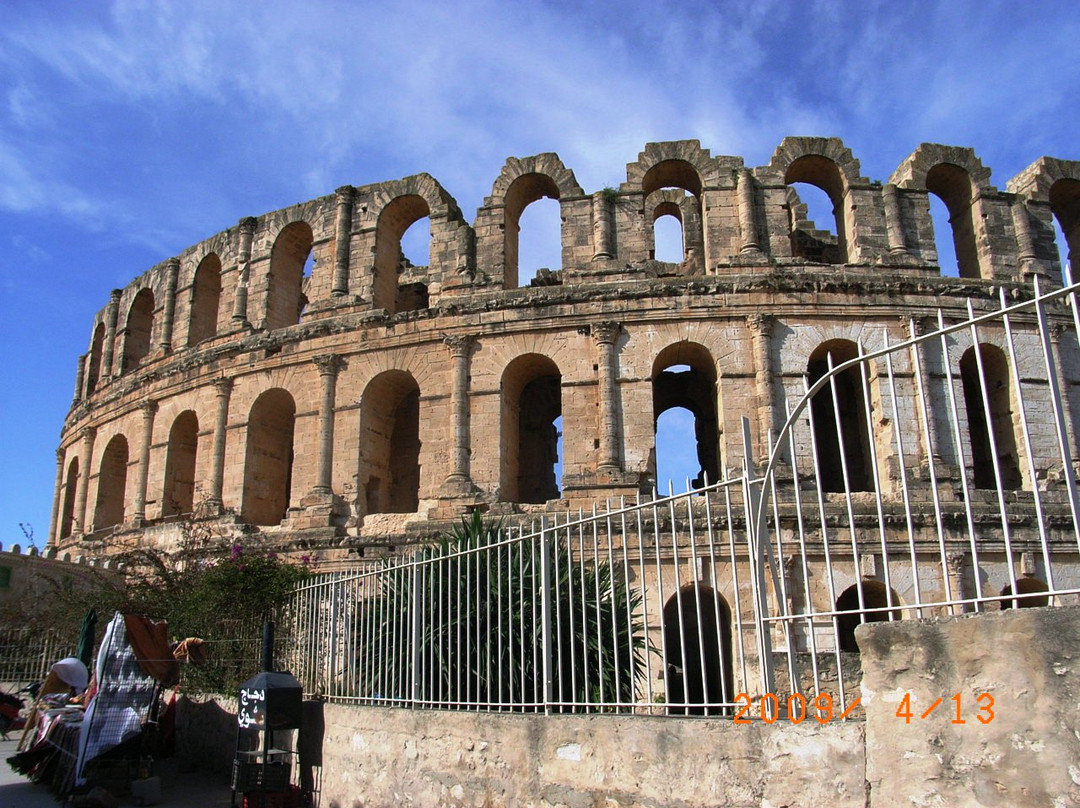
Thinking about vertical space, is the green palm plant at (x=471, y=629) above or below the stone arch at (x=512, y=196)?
below

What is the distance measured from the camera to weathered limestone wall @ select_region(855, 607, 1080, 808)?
381cm

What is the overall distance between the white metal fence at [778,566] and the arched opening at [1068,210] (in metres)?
3.42

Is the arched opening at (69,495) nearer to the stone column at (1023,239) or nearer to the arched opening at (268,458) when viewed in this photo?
the arched opening at (268,458)

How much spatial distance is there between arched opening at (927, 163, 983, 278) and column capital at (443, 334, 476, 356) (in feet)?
33.8

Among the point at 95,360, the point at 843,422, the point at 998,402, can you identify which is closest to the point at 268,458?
the point at 95,360

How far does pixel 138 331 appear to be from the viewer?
26.1 meters

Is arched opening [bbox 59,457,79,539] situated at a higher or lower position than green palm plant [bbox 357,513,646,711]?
higher

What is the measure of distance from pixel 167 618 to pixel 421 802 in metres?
9.15

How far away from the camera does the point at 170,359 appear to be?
22906 millimetres

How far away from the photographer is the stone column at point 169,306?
2344cm

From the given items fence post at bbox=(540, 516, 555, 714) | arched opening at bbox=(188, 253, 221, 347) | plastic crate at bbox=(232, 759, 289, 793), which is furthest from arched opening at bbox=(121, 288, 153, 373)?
fence post at bbox=(540, 516, 555, 714)

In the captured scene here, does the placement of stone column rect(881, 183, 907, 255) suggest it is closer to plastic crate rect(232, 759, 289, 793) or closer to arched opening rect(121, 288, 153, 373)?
plastic crate rect(232, 759, 289, 793)

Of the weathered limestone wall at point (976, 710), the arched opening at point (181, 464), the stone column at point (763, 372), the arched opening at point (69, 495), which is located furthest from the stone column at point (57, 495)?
the weathered limestone wall at point (976, 710)

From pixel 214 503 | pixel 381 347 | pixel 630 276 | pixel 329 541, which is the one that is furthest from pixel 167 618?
pixel 630 276
